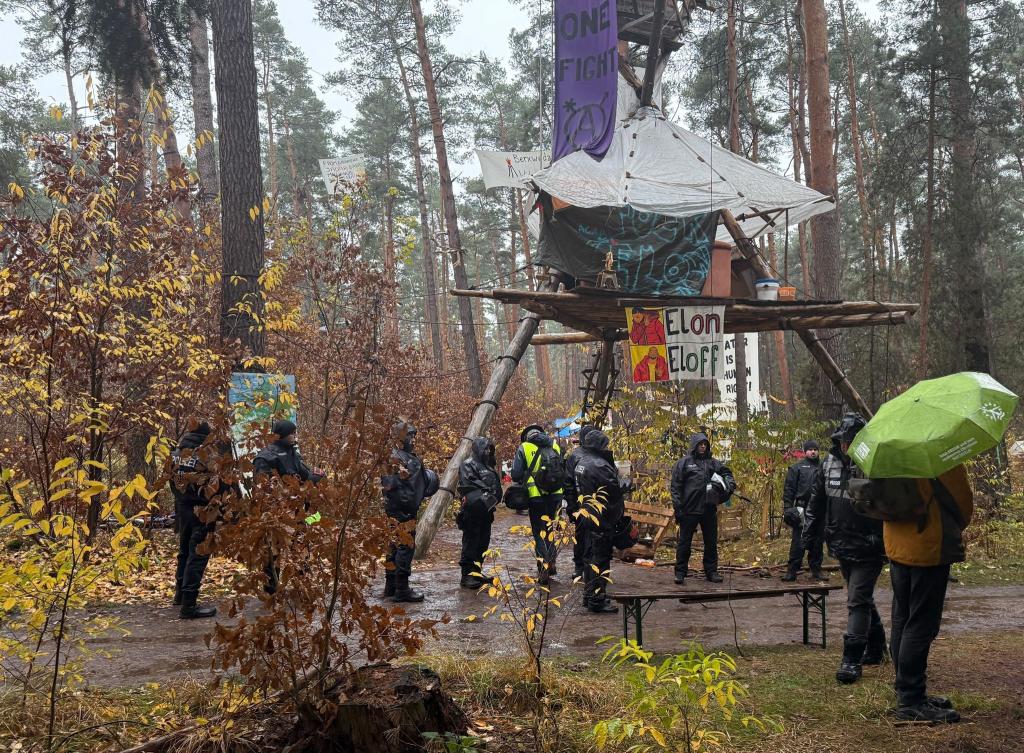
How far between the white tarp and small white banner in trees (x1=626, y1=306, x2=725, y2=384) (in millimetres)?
1440

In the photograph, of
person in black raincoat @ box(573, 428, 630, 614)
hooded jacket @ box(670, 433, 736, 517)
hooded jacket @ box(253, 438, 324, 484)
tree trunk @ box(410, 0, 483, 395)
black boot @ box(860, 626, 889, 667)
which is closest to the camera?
black boot @ box(860, 626, 889, 667)

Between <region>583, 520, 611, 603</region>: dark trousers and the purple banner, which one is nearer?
<region>583, 520, 611, 603</region>: dark trousers

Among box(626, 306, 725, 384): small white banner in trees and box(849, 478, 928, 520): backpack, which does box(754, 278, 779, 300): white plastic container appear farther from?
box(849, 478, 928, 520): backpack

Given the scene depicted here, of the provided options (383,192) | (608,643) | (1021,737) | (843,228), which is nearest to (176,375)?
(608,643)

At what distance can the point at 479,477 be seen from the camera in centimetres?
889

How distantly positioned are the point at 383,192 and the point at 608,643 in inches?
1210

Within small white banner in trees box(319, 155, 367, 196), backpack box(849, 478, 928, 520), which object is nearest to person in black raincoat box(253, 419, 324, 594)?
backpack box(849, 478, 928, 520)

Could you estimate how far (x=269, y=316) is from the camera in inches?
432

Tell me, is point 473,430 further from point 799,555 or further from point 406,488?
point 799,555

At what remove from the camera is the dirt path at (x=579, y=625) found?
5887 millimetres

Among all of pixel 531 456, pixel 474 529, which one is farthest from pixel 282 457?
pixel 531 456

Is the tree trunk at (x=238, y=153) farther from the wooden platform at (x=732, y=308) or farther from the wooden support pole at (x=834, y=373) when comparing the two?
the wooden support pole at (x=834, y=373)

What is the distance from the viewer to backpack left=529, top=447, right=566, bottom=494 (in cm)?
891

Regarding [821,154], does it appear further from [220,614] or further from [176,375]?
[220,614]
